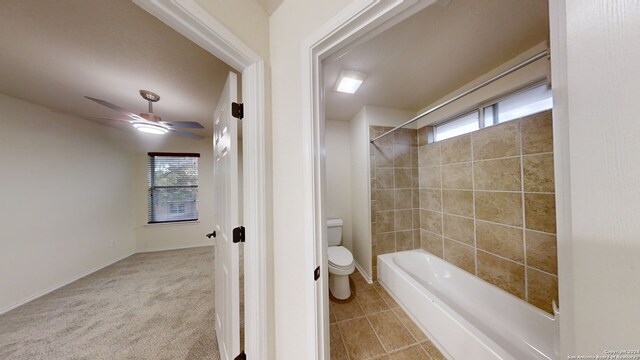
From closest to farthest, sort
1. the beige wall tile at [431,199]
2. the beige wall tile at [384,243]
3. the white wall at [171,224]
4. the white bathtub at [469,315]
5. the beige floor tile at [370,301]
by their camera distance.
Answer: the white bathtub at [469,315] → the beige floor tile at [370,301] → the beige wall tile at [431,199] → the beige wall tile at [384,243] → the white wall at [171,224]

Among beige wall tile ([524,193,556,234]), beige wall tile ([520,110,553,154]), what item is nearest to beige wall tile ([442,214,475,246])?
beige wall tile ([524,193,556,234])

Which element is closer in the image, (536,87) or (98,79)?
(536,87)

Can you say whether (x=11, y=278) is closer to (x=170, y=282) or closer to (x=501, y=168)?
(x=170, y=282)

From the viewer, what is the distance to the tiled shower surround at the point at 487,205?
4.27ft

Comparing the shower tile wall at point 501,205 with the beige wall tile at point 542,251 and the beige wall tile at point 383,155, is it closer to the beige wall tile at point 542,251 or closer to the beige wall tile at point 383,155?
the beige wall tile at point 542,251

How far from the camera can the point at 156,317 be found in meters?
1.69

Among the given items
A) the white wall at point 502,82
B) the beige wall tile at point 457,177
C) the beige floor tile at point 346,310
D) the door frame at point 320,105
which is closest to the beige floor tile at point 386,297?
the beige floor tile at point 346,310

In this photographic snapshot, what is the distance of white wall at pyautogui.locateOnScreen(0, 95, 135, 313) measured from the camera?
1.87 metres

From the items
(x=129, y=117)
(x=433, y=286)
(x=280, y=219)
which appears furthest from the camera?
(x=433, y=286)

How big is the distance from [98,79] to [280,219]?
223 cm

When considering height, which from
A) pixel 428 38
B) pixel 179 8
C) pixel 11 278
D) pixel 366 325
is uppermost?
pixel 428 38

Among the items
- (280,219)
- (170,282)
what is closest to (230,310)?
(280,219)

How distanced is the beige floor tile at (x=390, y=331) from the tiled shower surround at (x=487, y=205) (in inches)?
25.4

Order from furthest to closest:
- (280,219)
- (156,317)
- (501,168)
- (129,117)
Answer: (129,117) < (156,317) < (501,168) < (280,219)
